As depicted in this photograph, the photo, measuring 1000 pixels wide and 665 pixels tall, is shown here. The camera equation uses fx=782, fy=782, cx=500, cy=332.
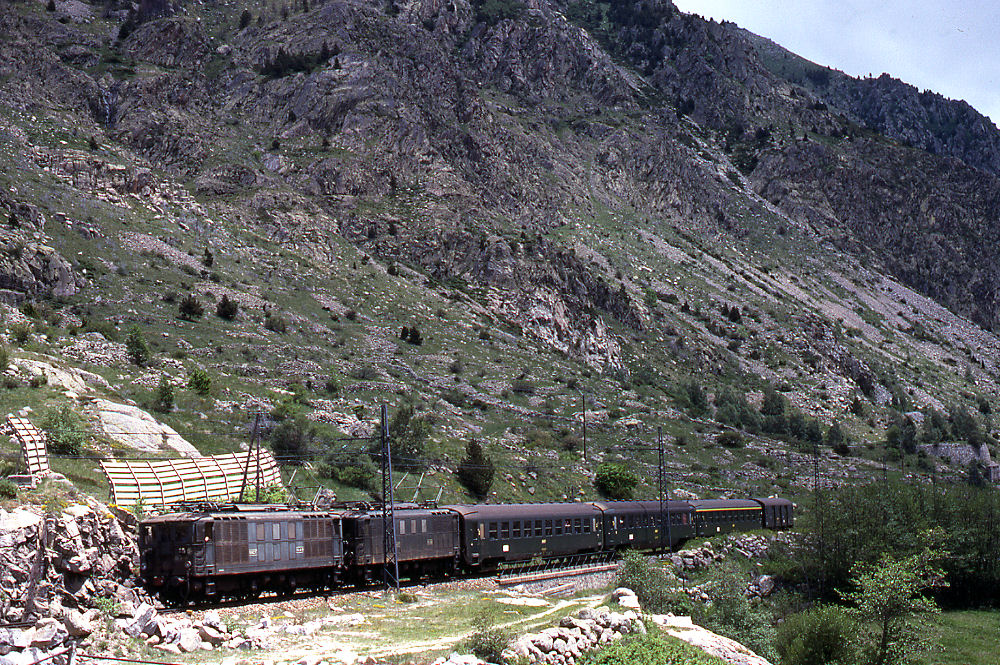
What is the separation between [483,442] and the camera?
5959cm

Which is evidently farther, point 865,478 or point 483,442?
point 865,478

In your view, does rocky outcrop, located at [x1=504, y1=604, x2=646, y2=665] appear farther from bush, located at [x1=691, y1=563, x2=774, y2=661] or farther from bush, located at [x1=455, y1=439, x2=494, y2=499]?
bush, located at [x1=455, y1=439, x2=494, y2=499]

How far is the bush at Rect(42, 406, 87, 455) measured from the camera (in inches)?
1210

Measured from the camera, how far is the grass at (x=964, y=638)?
3594cm

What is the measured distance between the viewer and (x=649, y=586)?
3244 cm

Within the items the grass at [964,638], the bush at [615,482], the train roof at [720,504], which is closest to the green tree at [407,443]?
the bush at [615,482]

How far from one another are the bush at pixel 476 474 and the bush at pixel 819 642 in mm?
20712

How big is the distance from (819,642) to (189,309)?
2162 inches

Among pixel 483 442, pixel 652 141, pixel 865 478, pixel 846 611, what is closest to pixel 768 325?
pixel 865 478

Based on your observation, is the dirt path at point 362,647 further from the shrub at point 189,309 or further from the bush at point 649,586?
the shrub at point 189,309

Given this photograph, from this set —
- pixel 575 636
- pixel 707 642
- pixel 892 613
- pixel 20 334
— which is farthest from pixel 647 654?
pixel 20 334

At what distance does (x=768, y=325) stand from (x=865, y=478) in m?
41.5

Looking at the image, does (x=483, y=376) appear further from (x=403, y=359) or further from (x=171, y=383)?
(x=171, y=383)

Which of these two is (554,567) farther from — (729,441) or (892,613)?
(729,441)
